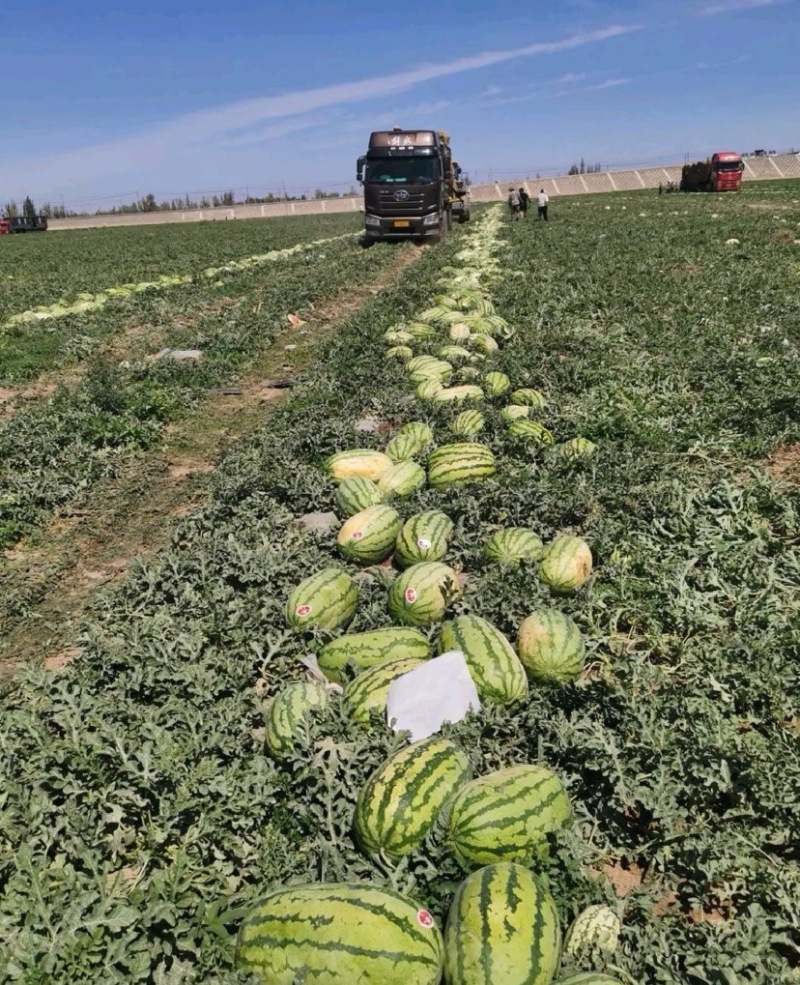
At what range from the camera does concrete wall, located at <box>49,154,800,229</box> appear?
72562mm

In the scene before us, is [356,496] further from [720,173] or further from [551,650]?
[720,173]

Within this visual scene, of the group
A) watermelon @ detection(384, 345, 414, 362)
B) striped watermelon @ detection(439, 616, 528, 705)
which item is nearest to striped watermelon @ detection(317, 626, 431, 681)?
striped watermelon @ detection(439, 616, 528, 705)

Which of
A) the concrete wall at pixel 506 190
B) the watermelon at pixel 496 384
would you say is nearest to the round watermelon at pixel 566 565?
the watermelon at pixel 496 384

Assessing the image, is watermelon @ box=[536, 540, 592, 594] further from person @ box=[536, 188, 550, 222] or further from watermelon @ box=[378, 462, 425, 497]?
person @ box=[536, 188, 550, 222]

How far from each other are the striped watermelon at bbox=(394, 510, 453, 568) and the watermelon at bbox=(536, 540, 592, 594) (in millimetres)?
644

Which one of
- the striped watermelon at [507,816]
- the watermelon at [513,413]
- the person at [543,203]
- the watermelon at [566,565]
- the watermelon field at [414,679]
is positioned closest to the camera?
the watermelon field at [414,679]

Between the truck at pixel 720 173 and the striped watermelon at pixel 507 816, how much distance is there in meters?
59.5

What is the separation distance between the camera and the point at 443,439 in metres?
6.13

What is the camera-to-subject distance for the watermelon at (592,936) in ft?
7.40

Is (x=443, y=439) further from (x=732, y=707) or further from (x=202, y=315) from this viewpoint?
(x=202, y=315)

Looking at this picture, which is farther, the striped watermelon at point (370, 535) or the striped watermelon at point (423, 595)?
the striped watermelon at point (370, 535)

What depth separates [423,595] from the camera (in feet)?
12.7

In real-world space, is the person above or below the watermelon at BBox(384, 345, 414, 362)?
above

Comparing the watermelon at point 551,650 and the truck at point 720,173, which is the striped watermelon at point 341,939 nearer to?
the watermelon at point 551,650
